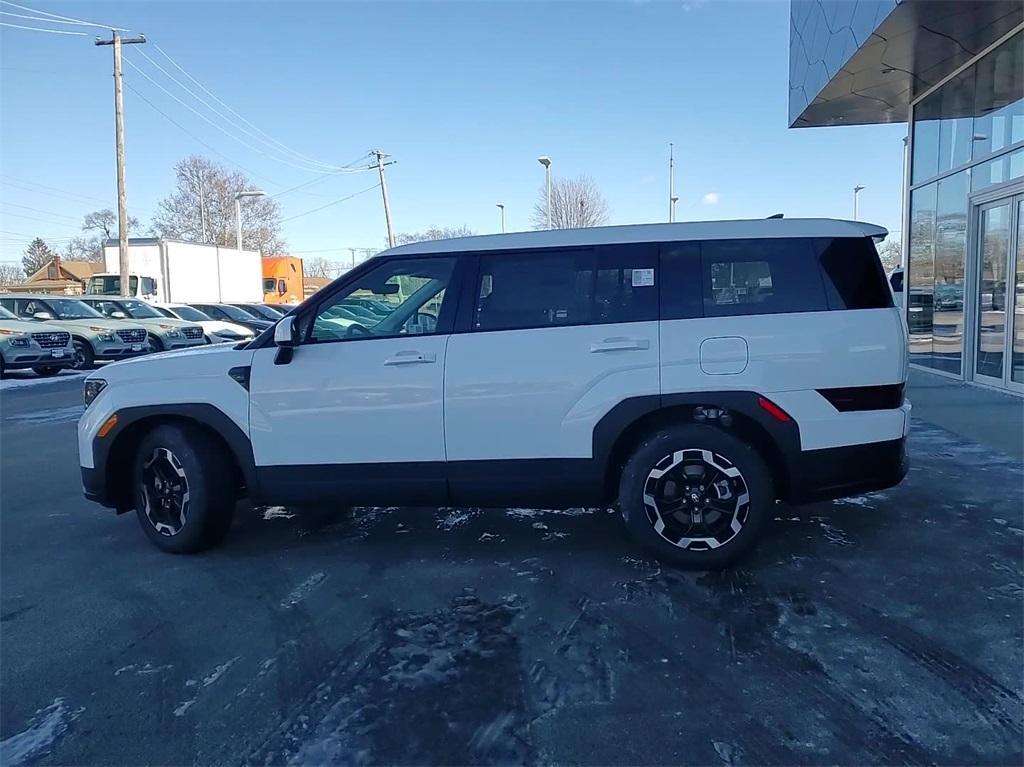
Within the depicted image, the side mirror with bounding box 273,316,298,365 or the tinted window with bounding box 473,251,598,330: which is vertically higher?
the tinted window with bounding box 473,251,598,330

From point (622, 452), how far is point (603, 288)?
940 millimetres

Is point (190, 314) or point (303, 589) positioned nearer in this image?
point (303, 589)

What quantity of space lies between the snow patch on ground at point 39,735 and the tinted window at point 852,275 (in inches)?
158

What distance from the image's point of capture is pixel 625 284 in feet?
13.3

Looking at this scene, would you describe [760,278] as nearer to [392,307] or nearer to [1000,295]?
[392,307]

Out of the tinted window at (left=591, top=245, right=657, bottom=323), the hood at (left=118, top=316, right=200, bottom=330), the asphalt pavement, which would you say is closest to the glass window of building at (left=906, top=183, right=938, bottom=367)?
the asphalt pavement

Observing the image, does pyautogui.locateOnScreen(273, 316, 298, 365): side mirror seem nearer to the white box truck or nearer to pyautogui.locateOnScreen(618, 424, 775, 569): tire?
pyautogui.locateOnScreen(618, 424, 775, 569): tire

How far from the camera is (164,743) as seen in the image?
2.62 meters

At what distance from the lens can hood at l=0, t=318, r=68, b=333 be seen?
49.2 feet

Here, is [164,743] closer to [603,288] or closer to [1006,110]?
[603,288]

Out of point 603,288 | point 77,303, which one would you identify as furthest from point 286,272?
point 603,288

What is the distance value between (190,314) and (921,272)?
753 inches

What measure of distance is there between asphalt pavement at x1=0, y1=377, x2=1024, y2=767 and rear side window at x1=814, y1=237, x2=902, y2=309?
1.51m

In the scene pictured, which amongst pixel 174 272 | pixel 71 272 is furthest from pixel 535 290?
pixel 71 272
